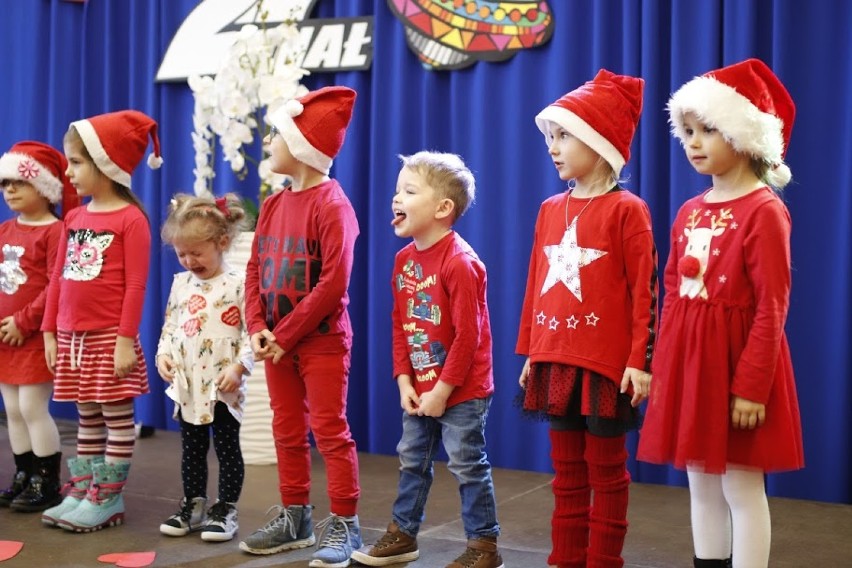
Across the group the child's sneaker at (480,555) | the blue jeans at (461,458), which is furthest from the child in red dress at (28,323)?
A: the child's sneaker at (480,555)

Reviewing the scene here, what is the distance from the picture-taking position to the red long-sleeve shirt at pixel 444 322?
8.10 ft

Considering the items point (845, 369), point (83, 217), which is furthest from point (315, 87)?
point (845, 369)

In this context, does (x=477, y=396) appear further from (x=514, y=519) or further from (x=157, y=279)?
(x=157, y=279)

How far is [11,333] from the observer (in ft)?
10.6

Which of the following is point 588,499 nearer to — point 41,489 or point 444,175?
point 444,175

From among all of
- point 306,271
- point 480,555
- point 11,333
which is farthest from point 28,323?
point 480,555

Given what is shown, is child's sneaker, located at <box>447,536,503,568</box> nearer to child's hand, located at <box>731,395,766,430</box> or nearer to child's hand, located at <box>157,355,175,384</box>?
child's hand, located at <box>731,395,766,430</box>

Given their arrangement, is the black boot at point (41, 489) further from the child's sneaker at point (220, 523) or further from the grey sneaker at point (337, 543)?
the grey sneaker at point (337, 543)

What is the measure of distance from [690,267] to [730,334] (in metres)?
0.17

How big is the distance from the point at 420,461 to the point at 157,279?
8.76 ft

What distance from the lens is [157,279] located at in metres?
4.89

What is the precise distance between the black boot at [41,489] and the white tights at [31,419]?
32 millimetres

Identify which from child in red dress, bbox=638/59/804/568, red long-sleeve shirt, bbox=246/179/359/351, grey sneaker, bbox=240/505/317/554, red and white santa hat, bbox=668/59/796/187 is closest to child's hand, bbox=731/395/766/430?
child in red dress, bbox=638/59/804/568

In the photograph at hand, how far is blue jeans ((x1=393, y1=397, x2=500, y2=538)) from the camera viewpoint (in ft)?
8.23
